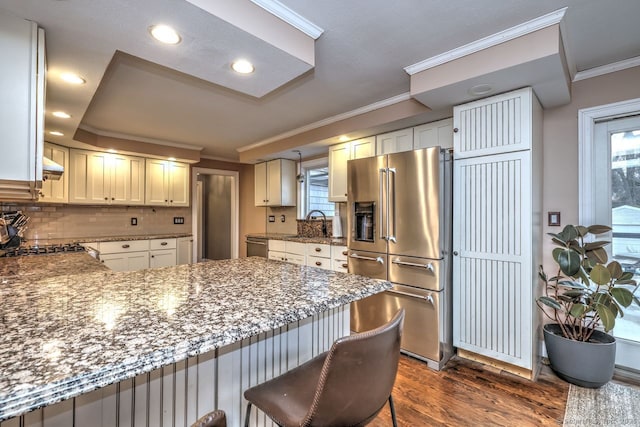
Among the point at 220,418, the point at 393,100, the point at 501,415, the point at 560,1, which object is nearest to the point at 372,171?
the point at 393,100

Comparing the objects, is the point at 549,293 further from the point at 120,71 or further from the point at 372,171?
the point at 120,71

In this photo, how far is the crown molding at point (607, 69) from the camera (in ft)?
7.07

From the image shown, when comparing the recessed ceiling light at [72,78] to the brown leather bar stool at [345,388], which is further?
the recessed ceiling light at [72,78]

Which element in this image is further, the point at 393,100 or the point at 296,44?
the point at 393,100

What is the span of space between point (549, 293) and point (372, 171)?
1.82 m

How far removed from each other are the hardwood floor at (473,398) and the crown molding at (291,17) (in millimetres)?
2349

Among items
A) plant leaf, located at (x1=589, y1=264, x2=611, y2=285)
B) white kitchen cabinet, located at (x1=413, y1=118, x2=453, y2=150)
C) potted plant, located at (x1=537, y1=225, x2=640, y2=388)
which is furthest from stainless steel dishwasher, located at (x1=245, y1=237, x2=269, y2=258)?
plant leaf, located at (x1=589, y1=264, x2=611, y2=285)

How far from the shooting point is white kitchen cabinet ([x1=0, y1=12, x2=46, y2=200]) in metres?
1.37

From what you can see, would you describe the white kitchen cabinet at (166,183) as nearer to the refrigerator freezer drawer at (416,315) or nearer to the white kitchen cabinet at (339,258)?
the white kitchen cabinet at (339,258)

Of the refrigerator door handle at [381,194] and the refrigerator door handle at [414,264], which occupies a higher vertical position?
the refrigerator door handle at [381,194]

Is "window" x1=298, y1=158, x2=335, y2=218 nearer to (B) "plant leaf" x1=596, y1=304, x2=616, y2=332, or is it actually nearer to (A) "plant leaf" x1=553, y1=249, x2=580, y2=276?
(A) "plant leaf" x1=553, y1=249, x2=580, y2=276

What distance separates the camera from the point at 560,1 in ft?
5.22

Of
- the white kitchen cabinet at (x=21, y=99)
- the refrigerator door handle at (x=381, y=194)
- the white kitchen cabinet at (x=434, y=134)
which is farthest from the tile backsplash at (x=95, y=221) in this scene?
the white kitchen cabinet at (x=434, y=134)

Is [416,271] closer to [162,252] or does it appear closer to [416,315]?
[416,315]
